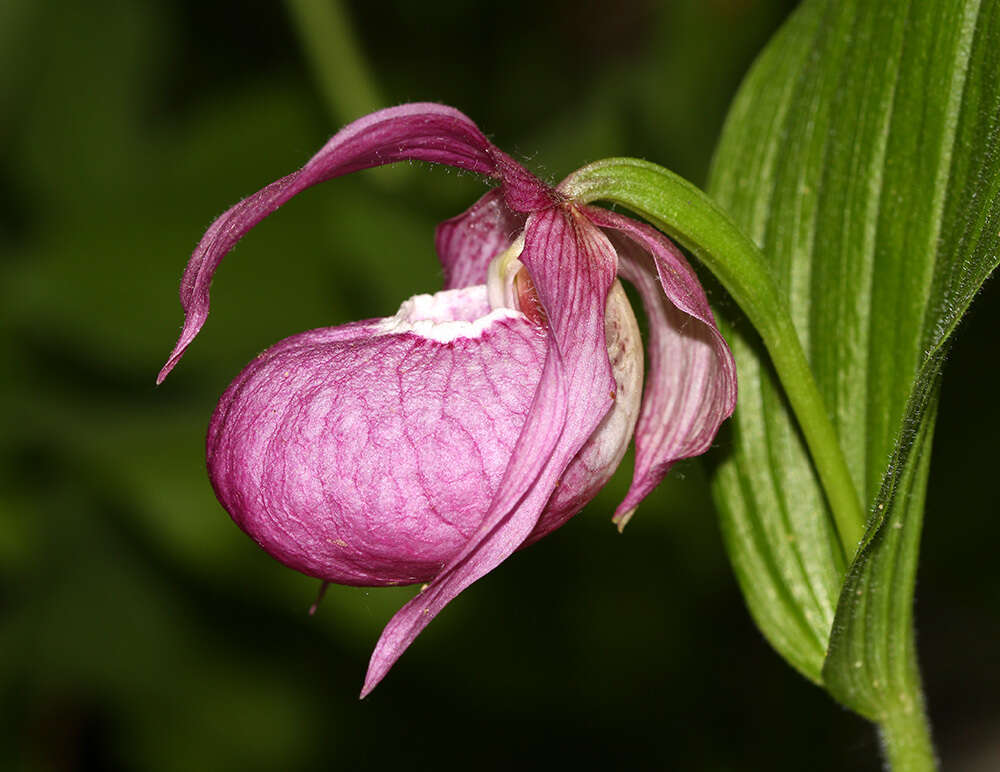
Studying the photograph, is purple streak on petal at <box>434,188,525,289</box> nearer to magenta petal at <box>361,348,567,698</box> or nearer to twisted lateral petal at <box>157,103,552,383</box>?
twisted lateral petal at <box>157,103,552,383</box>

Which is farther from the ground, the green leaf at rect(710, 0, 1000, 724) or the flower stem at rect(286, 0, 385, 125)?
the flower stem at rect(286, 0, 385, 125)

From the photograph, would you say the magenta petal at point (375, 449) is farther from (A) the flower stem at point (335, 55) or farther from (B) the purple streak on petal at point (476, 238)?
(A) the flower stem at point (335, 55)

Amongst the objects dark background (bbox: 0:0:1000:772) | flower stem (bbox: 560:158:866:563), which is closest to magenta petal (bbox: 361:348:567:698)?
flower stem (bbox: 560:158:866:563)

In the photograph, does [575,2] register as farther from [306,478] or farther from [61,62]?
[306,478]

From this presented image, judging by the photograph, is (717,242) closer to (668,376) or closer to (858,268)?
(668,376)

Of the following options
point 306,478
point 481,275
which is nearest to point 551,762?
point 481,275

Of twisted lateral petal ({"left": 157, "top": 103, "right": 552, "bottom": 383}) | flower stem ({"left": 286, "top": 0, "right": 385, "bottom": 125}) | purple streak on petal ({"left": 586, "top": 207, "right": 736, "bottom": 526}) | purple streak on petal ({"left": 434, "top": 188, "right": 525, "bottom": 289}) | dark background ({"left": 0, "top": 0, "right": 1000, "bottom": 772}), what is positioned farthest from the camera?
flower stem ({"left": 286, "top": 0, "right": 385, "bottom": 125})

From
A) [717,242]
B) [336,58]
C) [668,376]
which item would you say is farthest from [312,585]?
[717,242]

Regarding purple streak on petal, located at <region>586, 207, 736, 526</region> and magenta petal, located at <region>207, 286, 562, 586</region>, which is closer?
magenta petal, located at <region>207, 286, 562, 586</region>
